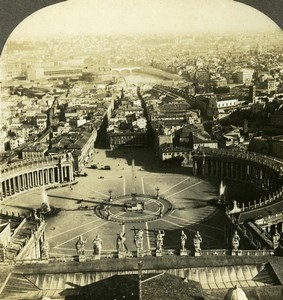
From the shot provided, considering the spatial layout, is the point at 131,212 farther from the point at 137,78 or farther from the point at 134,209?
the point at 137,78

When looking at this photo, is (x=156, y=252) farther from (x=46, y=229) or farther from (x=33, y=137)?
(x=33, y=137)

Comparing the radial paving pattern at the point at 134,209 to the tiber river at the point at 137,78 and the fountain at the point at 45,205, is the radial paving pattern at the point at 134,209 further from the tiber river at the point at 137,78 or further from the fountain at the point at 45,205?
the tiber river at the point at 137,78

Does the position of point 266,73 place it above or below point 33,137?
above

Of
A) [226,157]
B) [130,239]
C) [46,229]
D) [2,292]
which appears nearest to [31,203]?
[46,229]

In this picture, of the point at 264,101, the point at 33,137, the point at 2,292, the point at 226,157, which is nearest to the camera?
the point at 2,292

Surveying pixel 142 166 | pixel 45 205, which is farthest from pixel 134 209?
pixel 142 166

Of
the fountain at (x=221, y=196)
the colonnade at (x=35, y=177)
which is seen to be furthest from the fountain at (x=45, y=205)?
the fountain at (x=221, y=196)
